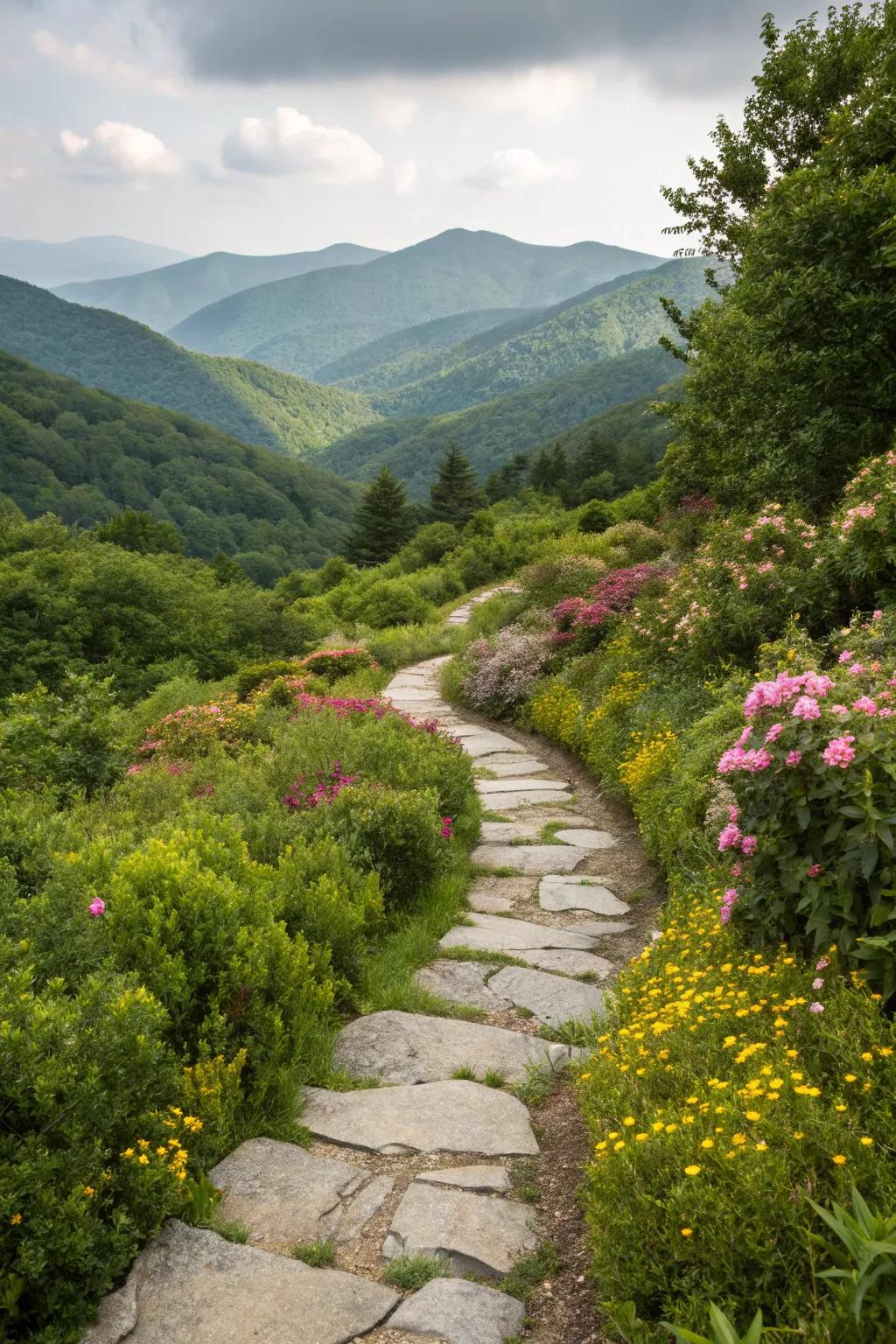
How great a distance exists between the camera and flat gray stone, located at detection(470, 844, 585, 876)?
5500 mm

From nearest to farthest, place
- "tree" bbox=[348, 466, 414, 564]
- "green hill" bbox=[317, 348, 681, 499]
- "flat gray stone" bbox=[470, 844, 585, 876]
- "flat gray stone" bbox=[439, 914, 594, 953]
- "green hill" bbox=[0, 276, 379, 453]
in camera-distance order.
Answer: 1. "flat gray stone" bbox=[439, 914, 594, 953]
2. "flat gray stone" bbox=[470, 844, 585, 876]
3. "tree" bbox=[348, 466, 414, 564]
4. "green hill" bbox=[317, 348, 681, 499]
5. "green hill" bbox=[0, 276, 379, 453]

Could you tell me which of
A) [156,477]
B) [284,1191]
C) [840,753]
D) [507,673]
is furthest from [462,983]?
[156,477]

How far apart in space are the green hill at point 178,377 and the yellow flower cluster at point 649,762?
6441 inches

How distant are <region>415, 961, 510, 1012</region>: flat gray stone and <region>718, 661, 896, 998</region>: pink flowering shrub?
1192mm

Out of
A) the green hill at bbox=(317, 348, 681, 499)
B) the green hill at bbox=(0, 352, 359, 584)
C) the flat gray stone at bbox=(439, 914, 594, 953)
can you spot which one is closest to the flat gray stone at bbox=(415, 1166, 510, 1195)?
the flat gray stone at bbox=(439, 914, 594, 953)

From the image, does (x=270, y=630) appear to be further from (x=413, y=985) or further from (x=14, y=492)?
(x=14, y=492)

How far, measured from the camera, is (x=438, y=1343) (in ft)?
6.62

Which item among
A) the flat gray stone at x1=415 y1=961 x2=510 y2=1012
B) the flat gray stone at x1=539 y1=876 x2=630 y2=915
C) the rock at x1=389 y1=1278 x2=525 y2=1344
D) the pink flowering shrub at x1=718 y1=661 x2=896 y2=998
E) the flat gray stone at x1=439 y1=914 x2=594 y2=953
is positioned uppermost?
the pink flowering shrub at x1=718 y1=661 x2=896 y2=998

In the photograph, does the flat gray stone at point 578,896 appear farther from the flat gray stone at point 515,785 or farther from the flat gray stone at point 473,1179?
the flat gray stone at point 473,1179

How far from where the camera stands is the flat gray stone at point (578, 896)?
16.0ft

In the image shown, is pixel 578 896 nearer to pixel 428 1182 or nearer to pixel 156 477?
pixel 428 1182

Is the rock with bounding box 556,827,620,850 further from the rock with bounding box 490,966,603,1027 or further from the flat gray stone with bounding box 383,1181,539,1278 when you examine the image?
the flat gray stone with bounding box 383,1181,539,1278

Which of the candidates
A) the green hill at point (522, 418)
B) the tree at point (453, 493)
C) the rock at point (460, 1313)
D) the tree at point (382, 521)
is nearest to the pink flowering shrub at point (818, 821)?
the rock at point (460, 1313)

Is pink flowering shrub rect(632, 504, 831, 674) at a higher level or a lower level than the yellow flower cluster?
higher
